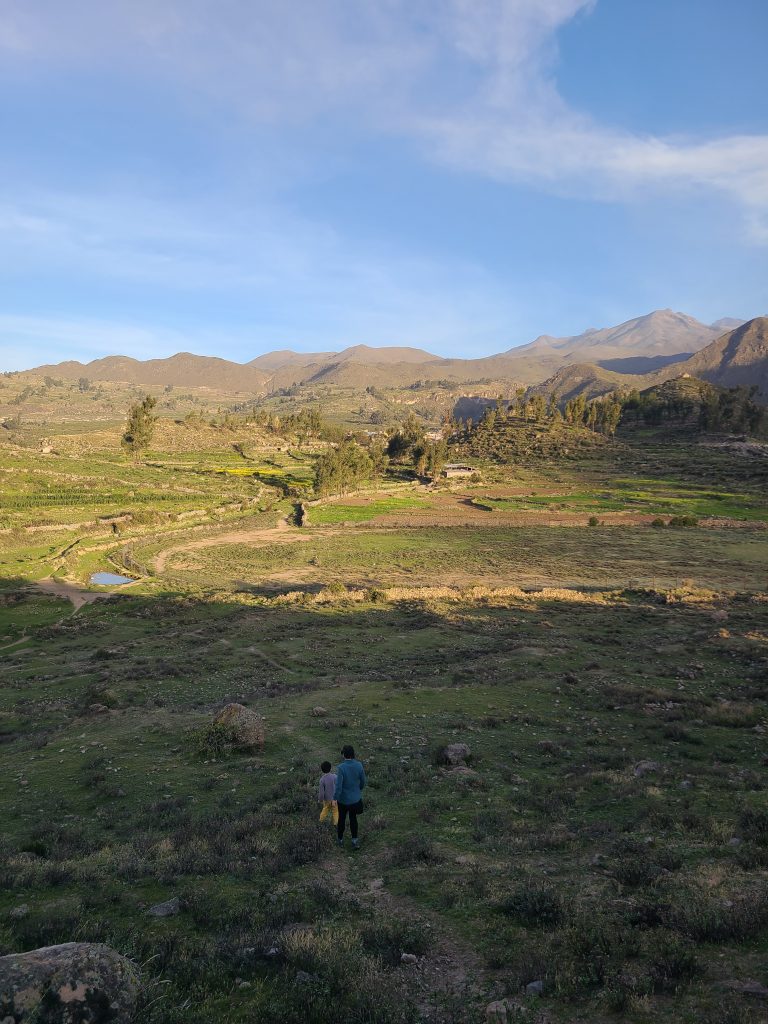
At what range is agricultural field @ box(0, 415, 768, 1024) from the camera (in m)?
6.68

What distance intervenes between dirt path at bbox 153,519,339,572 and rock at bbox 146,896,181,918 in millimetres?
60026

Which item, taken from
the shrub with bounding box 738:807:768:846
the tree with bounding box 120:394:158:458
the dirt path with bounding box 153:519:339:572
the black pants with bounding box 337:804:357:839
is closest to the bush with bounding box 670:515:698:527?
the dirt path with bounding box 153:519:339:572

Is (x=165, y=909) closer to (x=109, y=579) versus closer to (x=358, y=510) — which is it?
(x=109, y=579)

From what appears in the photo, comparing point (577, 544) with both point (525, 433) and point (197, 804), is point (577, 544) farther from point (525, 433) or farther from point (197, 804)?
point (525, 433)

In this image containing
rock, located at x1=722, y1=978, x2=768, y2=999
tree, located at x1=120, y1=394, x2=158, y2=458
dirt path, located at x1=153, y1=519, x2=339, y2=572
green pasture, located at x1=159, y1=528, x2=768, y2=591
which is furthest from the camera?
tree, located at x1=120, y1=394, x2=158, y2=458

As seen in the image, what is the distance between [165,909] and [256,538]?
2739 inches

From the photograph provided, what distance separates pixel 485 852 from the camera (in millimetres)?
10211

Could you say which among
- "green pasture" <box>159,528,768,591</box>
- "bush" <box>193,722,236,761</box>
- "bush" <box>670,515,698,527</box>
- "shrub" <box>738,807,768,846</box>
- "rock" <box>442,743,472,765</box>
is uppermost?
"shrub" <box>738,807,768,846</box>

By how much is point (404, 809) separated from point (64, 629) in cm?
3089

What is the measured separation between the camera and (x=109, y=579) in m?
55.4

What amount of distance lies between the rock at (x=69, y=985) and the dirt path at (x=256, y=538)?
207 feet

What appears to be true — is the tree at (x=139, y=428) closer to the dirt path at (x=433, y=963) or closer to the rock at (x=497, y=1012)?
the dirt path at (x=433, y=963)

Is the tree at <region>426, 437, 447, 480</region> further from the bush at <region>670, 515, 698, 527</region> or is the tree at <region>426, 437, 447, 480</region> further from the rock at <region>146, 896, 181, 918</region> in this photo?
the rock at <region>146, 896, 181, 918</region>

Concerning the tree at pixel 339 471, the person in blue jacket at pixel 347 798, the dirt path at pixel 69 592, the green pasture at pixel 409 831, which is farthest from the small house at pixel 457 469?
the person in blue jacket at pixel 347 798
